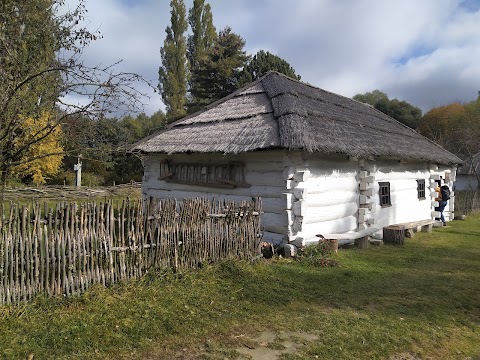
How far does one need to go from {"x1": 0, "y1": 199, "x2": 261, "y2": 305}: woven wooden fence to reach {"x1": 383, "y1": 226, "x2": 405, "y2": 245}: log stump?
5.40 metres

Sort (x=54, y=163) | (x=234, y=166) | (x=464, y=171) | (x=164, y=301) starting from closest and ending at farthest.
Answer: (x=164, y=301)
(x=234, y=166)
(x=54, y=163)
(x=464, y=171)

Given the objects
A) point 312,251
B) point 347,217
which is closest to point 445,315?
point 312,251

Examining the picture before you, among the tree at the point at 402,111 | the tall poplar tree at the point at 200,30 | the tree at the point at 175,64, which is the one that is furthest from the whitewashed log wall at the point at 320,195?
the tree at the point at 402,111

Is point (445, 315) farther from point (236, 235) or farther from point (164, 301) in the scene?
point (164, 301)

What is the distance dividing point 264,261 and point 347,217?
12.0 ft

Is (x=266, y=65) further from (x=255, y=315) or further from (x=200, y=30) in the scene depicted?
(x=255, y=315)

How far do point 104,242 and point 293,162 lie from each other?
465 cm

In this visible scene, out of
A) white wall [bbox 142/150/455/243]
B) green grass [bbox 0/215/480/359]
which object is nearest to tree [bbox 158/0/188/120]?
white wall [bbox 142/150/455/243]

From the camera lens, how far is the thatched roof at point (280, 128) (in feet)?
28.2

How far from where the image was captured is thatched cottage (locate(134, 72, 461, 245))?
8547 mm

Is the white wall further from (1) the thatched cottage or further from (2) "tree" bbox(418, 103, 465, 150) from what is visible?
(2) "tree" bbox(418, 103, 465, 150)

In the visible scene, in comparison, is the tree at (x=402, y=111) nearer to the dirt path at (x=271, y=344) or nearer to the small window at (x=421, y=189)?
the small window at (x=421, y=189)

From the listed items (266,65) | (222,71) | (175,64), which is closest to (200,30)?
(175,64)

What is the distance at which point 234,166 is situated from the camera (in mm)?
9539
